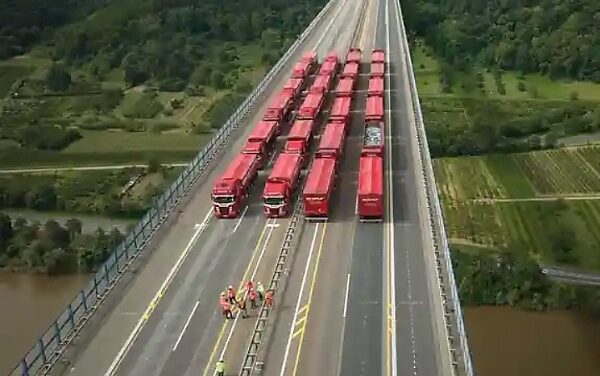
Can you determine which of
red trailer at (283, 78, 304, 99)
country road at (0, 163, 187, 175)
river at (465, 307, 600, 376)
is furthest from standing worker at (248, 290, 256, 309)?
country road at (0, 163, 187, 175)

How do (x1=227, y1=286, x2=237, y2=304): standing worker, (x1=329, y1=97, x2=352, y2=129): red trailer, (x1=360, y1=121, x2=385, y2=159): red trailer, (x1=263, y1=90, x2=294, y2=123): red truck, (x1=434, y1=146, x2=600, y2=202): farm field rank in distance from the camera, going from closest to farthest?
(x1=227, y1=286, x2=237, y2=304): standing worker, (x1=360, y1=121, x2=385, y2=159): red trailer, (x1=329, y1=97, x2=352, y2=129): red trailer, (x1=263, y1=90, x2=294, y2=123): red truck, (x1=434, y1=146, x2=600, y2=202): farm field

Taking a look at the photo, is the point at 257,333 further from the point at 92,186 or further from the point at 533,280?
the point at 92,186

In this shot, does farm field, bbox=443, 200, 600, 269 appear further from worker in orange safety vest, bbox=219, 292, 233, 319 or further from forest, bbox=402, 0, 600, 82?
forest, bbox=402, 0, 600, 82

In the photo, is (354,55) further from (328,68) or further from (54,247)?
(54,247)

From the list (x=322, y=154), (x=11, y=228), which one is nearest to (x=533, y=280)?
(x=322, y=154)

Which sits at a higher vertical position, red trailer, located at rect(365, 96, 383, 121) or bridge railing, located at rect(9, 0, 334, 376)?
red trailer, located at rect(365, 96, 383, 121)

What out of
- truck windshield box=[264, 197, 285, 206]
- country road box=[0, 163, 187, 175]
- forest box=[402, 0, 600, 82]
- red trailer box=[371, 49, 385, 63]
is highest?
truck windshield box=[264, 197, 285, 206]
